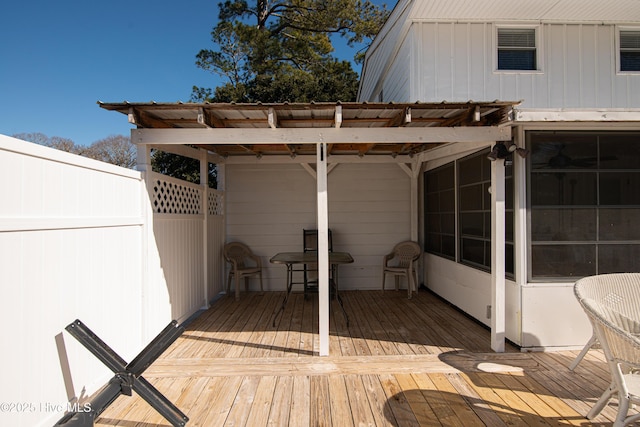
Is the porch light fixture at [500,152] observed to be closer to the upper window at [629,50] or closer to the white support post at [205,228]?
the upper window at [629,50]

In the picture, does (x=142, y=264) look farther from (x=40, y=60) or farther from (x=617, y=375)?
(x=40, y=60)

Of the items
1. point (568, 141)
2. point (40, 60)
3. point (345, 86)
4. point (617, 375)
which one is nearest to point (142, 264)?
point (617, 375)

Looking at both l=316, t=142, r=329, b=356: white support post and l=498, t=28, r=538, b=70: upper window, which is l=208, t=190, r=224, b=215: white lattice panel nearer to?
l=316, t=142, r=329, b=356: white support post

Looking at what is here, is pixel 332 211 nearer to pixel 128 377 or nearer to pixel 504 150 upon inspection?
pixel 504 150

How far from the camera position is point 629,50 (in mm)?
5219

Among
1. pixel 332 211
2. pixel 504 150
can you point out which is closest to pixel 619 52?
pixel 504 150

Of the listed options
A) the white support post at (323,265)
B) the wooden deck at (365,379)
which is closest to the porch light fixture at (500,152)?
the white support post at (323,265)

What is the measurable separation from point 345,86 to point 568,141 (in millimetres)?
9127

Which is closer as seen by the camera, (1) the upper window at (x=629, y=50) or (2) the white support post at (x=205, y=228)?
(1) the upper window at (x=629, y=50)

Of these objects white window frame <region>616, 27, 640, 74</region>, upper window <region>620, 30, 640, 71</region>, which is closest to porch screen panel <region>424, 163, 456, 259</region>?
white window frame <region>616, 27, 640, 74</region>

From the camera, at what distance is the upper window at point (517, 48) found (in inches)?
203

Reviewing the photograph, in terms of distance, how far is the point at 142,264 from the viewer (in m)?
3.63

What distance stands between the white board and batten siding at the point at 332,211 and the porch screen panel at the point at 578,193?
10.1 ft

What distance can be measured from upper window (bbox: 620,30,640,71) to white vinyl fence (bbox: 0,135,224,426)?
20.1ft
